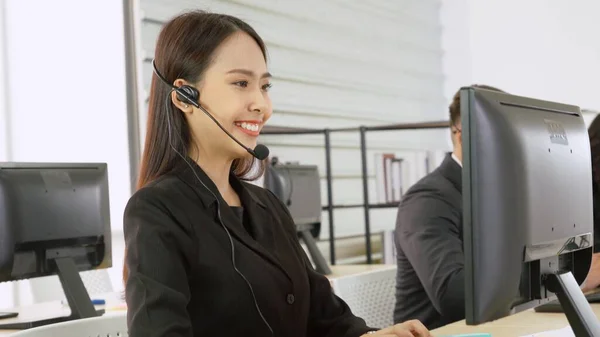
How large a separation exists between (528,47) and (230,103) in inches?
202

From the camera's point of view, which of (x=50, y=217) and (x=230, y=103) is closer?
(x=230, y=103)

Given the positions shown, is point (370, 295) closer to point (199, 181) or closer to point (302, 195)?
point (199, 181)

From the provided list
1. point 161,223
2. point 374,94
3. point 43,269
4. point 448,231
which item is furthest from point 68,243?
point 374,94

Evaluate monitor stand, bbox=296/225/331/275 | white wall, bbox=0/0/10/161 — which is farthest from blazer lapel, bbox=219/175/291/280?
white wall, bbox=0/0/10/161

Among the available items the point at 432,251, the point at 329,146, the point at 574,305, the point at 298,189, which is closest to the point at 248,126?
the point at 574,305

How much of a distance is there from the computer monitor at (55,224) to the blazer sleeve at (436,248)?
99cm

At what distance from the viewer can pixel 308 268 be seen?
184 centimetres

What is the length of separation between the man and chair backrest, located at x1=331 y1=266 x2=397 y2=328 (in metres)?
0.17

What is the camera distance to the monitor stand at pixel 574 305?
60.1 inches

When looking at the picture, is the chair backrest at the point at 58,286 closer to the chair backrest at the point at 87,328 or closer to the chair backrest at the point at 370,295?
the chair backrest at the point at 370,295

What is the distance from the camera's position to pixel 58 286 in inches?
159

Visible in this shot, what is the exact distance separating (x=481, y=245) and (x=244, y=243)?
0.46 meters

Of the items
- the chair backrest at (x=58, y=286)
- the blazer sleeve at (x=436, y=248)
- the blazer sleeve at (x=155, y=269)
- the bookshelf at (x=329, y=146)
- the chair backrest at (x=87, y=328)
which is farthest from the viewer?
the bookshelf at (x=329, y=146)

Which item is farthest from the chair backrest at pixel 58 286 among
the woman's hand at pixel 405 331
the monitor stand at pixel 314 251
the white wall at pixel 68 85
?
the woman's hand at pixel 405 331
